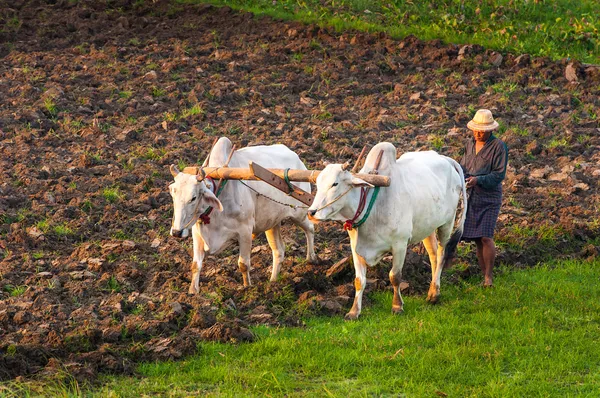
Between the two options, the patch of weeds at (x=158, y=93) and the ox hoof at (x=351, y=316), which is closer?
the ox hoof at (x=351, y=316)

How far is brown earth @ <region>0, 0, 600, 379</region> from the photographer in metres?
8.38

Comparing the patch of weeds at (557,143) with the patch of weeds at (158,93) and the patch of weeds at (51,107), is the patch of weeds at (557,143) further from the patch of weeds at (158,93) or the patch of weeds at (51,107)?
the patch of weeds at (51,107)

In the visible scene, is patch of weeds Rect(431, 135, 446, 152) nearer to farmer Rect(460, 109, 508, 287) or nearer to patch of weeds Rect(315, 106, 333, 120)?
patch of weeds Rect(315, 106, 333, 120)

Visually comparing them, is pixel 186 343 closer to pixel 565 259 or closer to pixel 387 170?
pixel 387 170

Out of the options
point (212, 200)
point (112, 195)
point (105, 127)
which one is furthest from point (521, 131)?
point (212, 200)

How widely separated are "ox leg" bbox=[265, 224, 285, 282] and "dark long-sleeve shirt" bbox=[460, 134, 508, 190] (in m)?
1.89

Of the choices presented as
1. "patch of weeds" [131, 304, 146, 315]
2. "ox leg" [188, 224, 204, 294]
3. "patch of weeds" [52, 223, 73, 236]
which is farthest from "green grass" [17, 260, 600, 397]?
"patch of weeds" [52, 223, 73, 236]

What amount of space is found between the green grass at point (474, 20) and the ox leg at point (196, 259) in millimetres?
9331

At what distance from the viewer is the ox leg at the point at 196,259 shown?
8898 millimetres

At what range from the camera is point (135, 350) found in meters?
7.52

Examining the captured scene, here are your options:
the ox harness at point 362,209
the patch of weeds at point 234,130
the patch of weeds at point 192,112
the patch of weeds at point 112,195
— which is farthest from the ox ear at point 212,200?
the patch of weeds at point 192,112

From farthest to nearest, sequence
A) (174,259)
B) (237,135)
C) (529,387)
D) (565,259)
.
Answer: (237,135), (565,259), (174,259), (529,387)

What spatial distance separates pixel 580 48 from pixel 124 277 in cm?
1091

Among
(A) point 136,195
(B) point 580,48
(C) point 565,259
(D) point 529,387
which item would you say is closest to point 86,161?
(A) point 136,195
